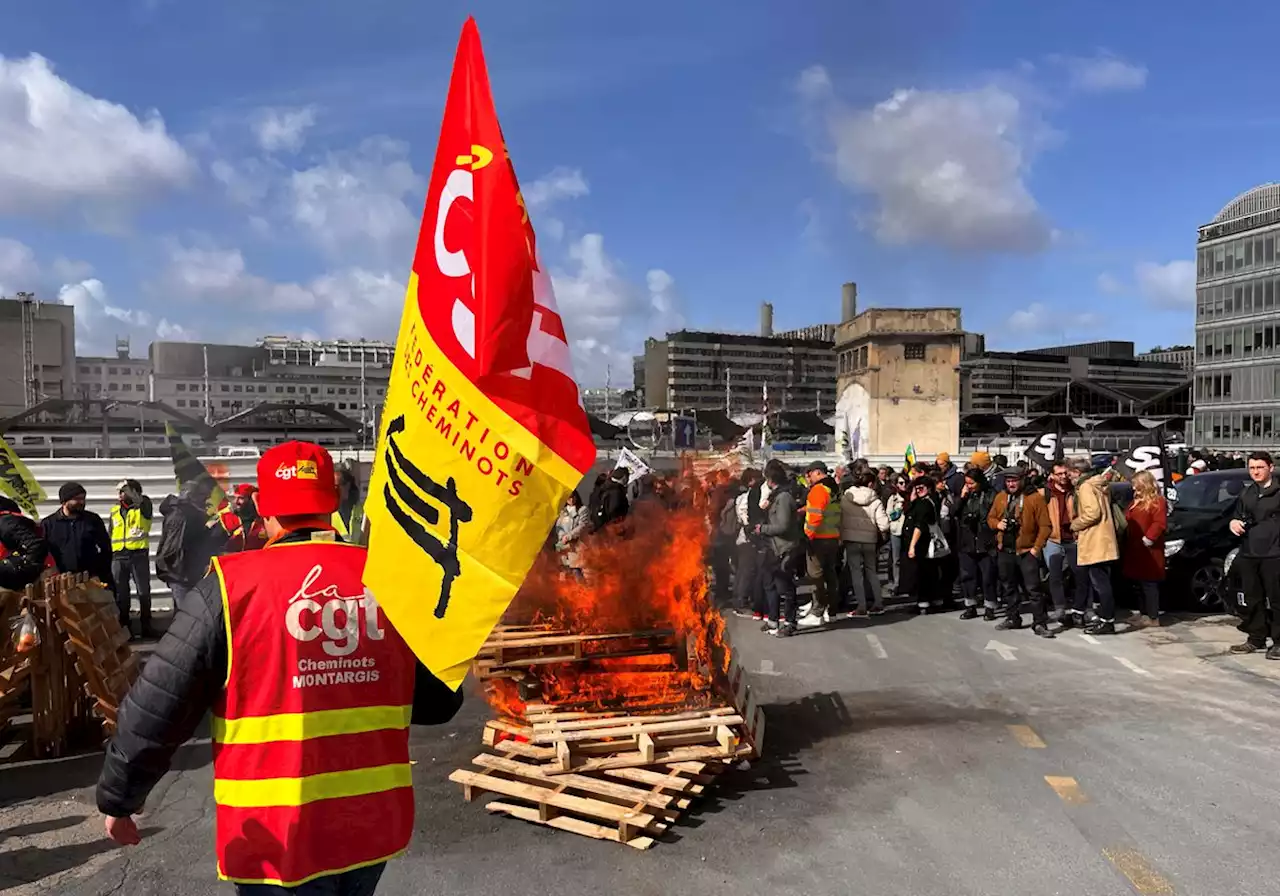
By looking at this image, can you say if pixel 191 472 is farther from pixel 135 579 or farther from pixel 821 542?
pixel 821 542

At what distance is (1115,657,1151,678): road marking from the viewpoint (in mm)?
8508

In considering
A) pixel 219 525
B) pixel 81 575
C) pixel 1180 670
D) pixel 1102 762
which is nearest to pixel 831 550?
pixel 1180 670

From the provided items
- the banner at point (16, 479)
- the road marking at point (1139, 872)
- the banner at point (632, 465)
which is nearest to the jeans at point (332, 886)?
the road marking at point (1139, 872)

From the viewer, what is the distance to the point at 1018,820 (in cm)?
513

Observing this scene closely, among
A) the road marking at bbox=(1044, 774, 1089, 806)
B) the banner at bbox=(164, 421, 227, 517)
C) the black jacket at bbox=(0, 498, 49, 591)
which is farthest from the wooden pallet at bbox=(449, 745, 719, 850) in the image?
the banner at bbox=(164, 421, 227, 517)

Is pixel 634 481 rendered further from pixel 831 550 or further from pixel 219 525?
pixel 219 525

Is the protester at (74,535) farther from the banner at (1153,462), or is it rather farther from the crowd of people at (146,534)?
the banner at (1153,462)

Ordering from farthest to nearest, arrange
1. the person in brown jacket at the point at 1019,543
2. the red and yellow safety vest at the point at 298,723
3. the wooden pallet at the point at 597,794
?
the person in brown jacket at the point at 1019,543 < the wooden pallet at the point at 597,794 < the red and yellow safety vest at the point at 298,723

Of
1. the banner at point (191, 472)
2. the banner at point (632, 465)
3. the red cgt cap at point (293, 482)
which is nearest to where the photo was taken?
the red cgt cap at point (293, 482)

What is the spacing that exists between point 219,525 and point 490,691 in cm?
470

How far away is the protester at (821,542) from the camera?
1112 cm

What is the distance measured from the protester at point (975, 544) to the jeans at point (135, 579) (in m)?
10.1

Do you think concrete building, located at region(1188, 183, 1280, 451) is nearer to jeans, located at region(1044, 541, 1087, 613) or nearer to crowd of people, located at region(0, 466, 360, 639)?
jeans, located at region(1044, 541, 1087, 613)

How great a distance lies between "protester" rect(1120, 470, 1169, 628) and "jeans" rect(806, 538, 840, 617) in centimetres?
345
